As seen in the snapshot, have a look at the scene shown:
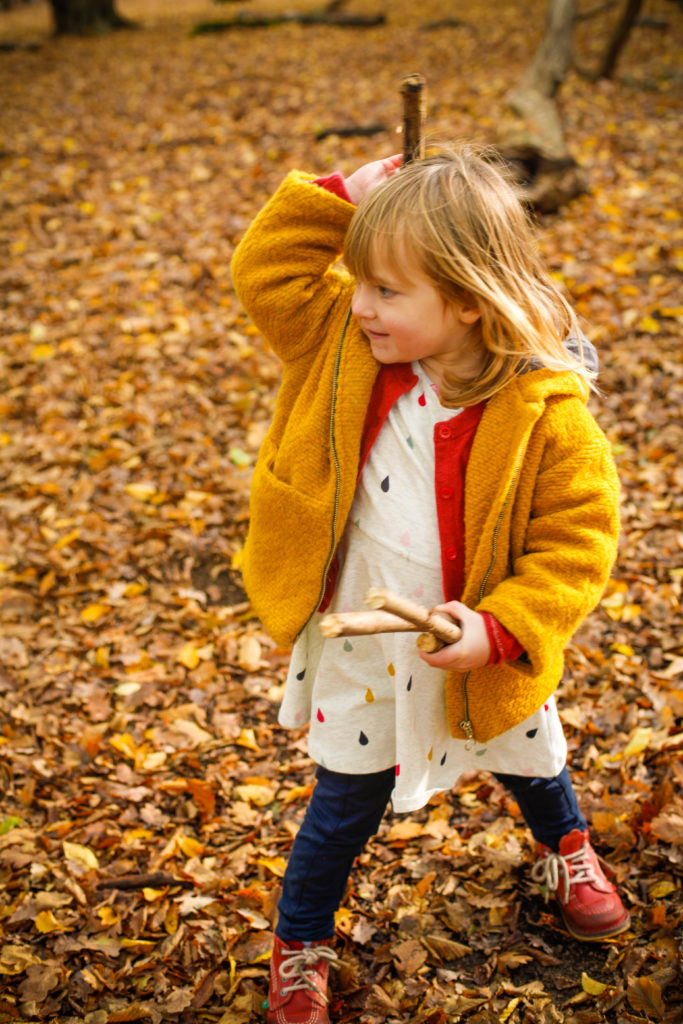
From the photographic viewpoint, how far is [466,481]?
169 cm

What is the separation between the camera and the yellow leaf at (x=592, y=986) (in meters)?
2.19

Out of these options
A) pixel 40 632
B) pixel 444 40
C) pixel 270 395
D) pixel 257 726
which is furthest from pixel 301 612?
pixel 444 40

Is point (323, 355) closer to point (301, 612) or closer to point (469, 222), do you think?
point (469, 222)

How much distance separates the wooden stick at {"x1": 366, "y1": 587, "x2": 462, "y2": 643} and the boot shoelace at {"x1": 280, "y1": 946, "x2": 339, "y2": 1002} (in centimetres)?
115

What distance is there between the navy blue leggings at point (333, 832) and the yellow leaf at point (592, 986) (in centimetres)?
45

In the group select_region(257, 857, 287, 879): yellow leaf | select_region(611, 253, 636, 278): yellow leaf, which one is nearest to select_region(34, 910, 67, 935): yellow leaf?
select_region(257, 857, 287, 879): yellow leaf

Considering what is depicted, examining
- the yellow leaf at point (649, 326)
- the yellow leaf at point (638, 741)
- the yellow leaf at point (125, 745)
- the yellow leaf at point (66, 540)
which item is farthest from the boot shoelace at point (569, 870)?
the yellow leaf at point (649, 326)

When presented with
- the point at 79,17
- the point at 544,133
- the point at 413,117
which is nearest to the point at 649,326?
the point at 544,133

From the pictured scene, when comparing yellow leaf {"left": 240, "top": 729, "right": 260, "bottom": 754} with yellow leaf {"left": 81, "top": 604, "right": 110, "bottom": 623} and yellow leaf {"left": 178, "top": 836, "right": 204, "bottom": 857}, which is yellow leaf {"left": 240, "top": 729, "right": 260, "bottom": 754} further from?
yellow leaf {"left": 81, "top": 604, "right": 110, "bottom": 623}

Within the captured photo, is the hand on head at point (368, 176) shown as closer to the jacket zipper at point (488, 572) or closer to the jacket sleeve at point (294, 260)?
the jacket sleeve at point (294, 260)

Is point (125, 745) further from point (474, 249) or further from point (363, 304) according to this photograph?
point (474, 249)

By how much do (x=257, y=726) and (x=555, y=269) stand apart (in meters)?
4.24

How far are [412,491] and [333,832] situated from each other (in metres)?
0.87

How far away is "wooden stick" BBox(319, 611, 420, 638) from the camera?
1246 millimetres
